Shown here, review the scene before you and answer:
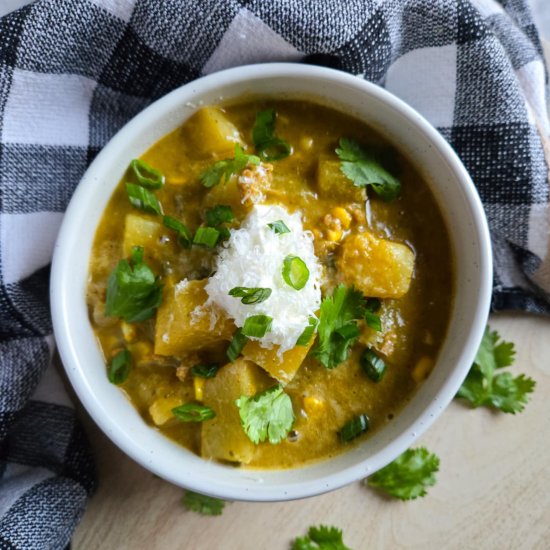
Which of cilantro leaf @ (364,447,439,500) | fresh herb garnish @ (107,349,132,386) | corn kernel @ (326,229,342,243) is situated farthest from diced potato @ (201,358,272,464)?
cilantro leaf @ (364,447,439,500)

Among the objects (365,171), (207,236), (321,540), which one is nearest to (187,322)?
(207,236)

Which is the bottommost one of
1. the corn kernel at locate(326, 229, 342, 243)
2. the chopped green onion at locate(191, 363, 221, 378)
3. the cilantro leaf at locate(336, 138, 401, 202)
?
the chopped green onion at locate(191, 363, 221, 378)

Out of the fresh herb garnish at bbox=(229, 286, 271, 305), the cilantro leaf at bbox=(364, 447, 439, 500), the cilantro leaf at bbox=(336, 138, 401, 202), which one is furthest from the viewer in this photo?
the cilantro leaf at bbox=(364, 447, 439, 500)

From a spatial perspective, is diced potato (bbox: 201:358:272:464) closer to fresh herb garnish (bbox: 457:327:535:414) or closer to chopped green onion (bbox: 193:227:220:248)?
chopped green onion (bbox: 193:227:220:248)

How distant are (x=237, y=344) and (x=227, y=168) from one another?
66 cm

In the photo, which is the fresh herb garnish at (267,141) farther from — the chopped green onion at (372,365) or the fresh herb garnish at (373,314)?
the chopped green onion at (372,365)

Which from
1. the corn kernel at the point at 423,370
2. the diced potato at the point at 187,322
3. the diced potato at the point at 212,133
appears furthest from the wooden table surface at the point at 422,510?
the diced potato at the point at 212,133

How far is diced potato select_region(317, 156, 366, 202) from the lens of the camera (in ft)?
8.88

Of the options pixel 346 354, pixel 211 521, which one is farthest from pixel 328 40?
pixel 211 521

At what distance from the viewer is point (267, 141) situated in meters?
2.78

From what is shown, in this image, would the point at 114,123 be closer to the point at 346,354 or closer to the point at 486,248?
the point at 346,354

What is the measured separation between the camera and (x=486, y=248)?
257 cm

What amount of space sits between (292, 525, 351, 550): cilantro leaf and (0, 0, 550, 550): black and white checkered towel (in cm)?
95

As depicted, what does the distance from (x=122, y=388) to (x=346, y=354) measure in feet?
2.98
